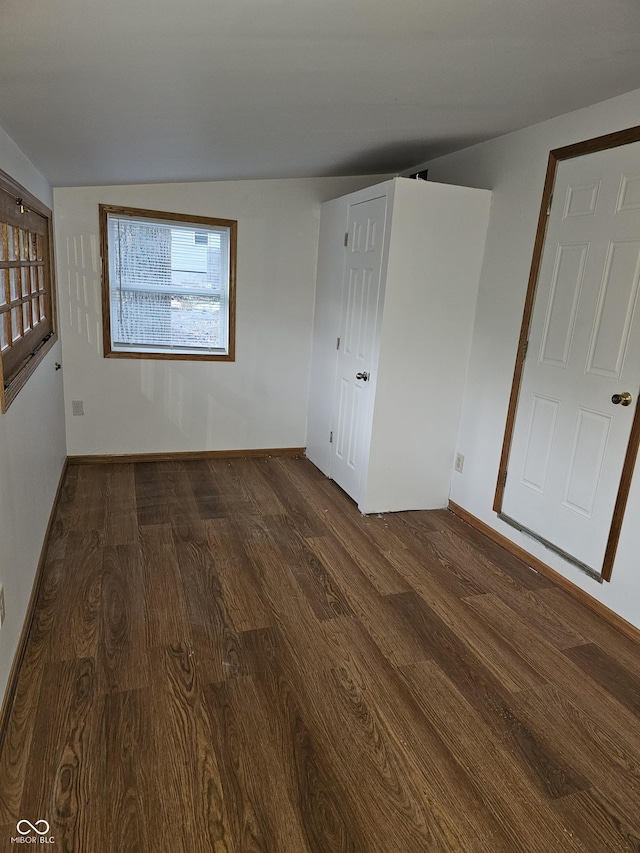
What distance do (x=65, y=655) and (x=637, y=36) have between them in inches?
113

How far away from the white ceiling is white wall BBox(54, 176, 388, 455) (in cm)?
89

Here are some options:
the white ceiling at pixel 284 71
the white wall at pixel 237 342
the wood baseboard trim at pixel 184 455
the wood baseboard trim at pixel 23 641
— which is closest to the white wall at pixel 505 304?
the white ceiling at pixel 284 71

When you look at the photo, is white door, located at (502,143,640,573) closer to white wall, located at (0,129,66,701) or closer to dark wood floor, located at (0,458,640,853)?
dark wood floor, located at (0,458,640,853)

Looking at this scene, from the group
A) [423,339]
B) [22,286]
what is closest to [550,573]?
[423,339]

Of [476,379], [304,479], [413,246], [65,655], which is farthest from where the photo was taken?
[304,479]

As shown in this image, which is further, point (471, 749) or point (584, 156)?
point (584, 156)

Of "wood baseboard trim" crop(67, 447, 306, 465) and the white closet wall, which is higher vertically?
the white closet wall

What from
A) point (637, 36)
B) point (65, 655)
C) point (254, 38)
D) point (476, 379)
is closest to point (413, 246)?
point (476, 379)

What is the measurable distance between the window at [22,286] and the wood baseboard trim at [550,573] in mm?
2602

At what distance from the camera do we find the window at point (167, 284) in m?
3.74

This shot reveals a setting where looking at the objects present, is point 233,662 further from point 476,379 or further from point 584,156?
point 584,156

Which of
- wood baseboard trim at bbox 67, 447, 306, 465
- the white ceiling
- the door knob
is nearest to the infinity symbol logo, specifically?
the white ceiling

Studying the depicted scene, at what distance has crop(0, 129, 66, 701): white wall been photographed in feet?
5.72

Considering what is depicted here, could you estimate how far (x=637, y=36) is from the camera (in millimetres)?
1651
